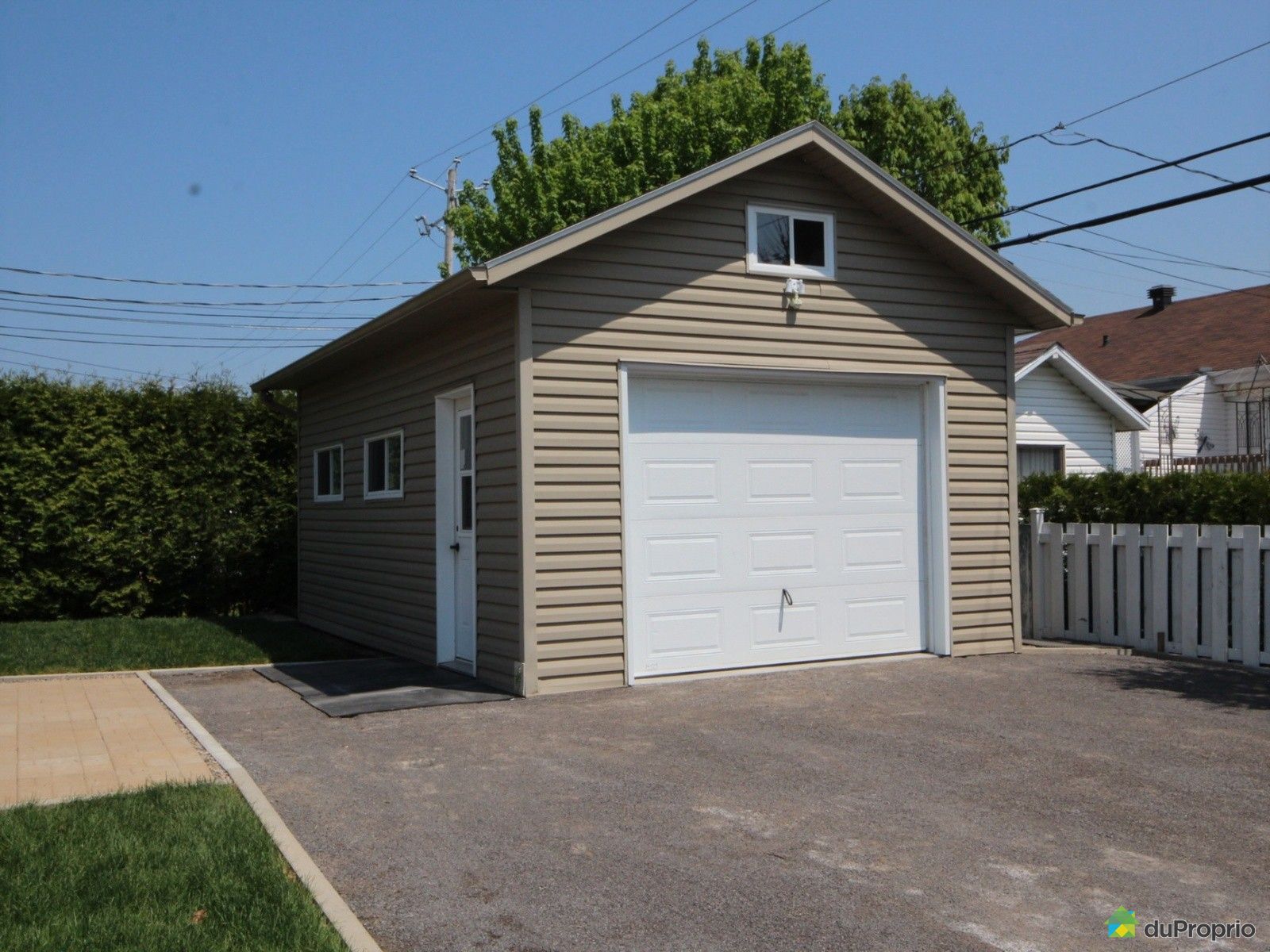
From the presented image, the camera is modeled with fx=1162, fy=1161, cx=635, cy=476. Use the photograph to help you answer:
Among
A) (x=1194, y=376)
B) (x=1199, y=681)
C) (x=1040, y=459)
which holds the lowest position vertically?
(x=1199, y=681)

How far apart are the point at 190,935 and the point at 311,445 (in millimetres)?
11544

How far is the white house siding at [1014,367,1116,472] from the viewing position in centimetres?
2105

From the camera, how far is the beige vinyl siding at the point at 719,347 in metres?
8.98

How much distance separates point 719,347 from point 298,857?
5949 millimetres

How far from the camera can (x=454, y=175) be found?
3084 centimetres

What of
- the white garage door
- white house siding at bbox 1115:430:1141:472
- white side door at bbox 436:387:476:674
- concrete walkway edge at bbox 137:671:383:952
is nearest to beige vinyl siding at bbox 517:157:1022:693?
the white garage door

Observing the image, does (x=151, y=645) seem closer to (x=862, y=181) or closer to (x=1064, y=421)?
(x=862, y=181)

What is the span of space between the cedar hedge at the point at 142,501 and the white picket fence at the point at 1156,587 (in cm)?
1003

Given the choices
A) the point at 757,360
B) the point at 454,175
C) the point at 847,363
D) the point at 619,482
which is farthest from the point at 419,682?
the point at 454,175

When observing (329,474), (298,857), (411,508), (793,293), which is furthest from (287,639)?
(298,857)

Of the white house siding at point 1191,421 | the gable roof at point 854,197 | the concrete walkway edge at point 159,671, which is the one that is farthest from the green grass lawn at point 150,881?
the white house siding at point 1191,421

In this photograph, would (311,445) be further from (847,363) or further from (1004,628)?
(1004,628)

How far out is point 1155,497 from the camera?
37.8 feet

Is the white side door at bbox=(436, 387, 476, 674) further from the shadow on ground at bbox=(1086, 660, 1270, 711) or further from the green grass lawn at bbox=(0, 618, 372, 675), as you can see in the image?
the shadow on ground at bbox=(1086, 660, 1270, 711)
